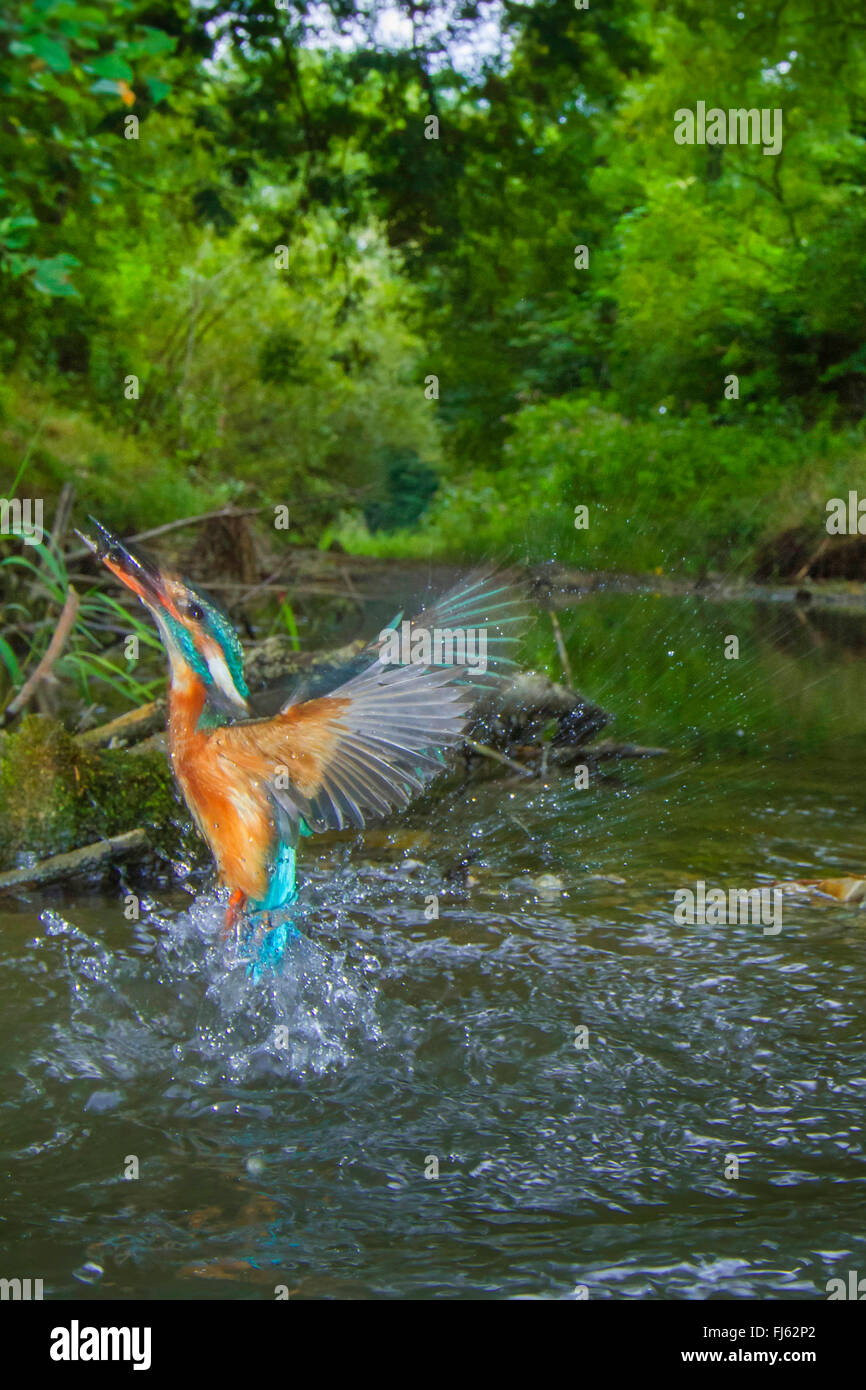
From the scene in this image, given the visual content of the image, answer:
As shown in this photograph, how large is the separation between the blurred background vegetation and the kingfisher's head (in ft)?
4.86

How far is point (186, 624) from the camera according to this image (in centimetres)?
302

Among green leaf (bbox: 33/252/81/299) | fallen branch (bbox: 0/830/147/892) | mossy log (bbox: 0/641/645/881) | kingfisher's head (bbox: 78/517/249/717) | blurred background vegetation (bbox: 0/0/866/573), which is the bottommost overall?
fallen branch (bbox: 0/830/147/892)

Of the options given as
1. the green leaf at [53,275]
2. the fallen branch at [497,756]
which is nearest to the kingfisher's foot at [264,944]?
the fallen branch at [497,756]

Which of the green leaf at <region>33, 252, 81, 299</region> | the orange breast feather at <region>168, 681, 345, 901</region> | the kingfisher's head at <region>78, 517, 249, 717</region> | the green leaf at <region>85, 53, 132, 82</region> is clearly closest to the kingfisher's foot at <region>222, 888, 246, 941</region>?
the orange breast feather at <region>168, 681, 345, 901</region>

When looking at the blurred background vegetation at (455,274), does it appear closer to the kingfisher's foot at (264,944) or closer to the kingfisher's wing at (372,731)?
the kingfisher's wing at (372,731)

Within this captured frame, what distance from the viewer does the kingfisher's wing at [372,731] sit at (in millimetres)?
3131

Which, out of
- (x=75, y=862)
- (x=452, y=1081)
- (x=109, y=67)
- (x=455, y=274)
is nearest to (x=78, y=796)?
(x=75, y=862)

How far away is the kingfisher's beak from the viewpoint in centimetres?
286

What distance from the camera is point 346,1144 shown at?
2.98 m

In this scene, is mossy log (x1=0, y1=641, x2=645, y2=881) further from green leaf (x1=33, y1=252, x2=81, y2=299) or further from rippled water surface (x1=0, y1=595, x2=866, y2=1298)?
green leaf (x1=33, y1=252, x2=81, y2=299)

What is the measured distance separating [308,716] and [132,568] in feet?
1.80

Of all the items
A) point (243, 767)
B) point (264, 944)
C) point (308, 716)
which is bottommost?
point (264, 944)

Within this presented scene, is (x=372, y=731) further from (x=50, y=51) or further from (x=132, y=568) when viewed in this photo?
(x=50, y=51)

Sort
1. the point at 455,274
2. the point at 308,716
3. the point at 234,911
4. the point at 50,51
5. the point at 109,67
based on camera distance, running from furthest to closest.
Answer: the point at 455,274 < the point at 234,911 < the point at 109,67 < the point at 50,51 < the point at 308,716
